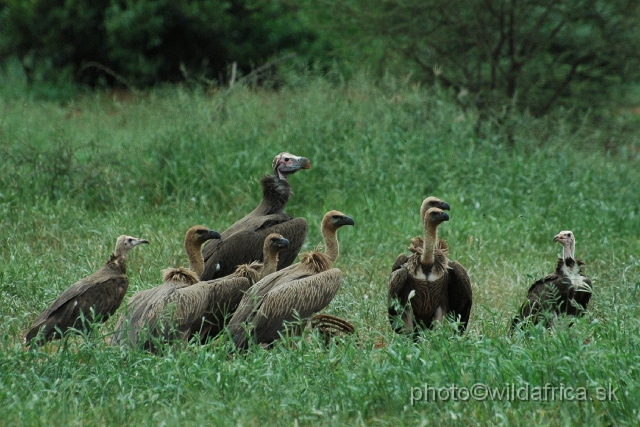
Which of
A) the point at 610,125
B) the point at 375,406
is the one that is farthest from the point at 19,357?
the point at 610,125

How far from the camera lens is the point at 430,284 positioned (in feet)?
21.6

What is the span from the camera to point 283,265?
7.68m

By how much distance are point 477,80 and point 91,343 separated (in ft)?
32.6

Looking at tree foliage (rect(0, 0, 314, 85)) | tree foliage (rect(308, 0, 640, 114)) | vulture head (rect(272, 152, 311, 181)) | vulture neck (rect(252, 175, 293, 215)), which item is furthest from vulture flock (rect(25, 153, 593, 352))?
tree foliage (rect(0, 0, 314, 85))

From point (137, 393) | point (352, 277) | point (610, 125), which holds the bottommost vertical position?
point (610, 125)

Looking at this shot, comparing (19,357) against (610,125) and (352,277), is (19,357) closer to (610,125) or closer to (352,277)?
(352,277)

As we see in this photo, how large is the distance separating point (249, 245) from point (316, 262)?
38.5 inches

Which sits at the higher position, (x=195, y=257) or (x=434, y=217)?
(x=434, y=217)

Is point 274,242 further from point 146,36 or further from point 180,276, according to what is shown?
point 146,36

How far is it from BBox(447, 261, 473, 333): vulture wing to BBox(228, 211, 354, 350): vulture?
79 cm

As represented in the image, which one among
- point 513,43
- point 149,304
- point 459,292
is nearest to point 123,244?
point 149,304

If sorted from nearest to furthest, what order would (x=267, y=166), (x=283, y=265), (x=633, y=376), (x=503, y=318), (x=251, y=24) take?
(x=633, y=376), (x=503, y=318), (x=283, y=265), (x=267, y=166), (x=251, y=24)

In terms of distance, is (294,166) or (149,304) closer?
(149,304)

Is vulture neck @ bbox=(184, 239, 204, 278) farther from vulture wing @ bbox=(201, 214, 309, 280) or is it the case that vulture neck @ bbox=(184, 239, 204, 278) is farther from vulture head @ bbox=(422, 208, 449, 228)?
vulture head @ bbox=(422, 208, 449, 228)
